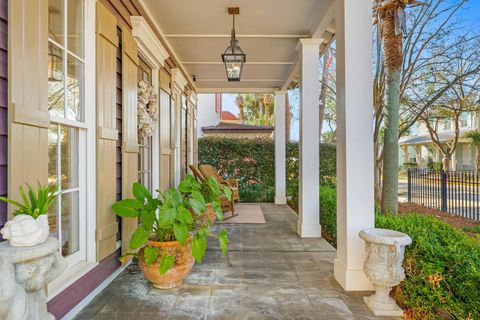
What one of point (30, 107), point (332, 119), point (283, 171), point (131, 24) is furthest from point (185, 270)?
point (332, 119)

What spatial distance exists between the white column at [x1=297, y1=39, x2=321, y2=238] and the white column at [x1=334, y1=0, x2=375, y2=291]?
1.61 m

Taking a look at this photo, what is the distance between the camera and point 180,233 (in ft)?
7.59

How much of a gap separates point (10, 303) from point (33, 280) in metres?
0.10

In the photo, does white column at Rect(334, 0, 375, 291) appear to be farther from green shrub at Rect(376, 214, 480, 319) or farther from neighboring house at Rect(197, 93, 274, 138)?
neighboring house at Rect(197, 93, 274, 138)

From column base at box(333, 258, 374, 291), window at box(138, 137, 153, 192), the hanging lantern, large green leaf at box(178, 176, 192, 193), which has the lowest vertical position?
column base at box(333, 258, 374, 291)

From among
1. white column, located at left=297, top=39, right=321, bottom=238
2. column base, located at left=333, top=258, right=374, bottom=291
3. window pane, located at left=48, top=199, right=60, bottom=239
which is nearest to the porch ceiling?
→ white column, located at left=297, top=39, right=321, bottom=238

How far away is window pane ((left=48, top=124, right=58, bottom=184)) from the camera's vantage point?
1919 mm

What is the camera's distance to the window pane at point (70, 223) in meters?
2.09

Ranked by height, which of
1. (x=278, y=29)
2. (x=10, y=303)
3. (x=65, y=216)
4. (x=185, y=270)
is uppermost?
(x=278, y=29)

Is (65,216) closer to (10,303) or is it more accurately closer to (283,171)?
(10,303)

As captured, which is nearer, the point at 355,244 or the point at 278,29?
the point at 355,244

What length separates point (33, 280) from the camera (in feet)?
4.03

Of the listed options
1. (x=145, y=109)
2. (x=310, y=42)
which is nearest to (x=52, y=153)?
(x=145, y=109)

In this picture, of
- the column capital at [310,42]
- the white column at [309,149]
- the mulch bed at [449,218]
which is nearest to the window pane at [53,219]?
the white column at [309,149]
